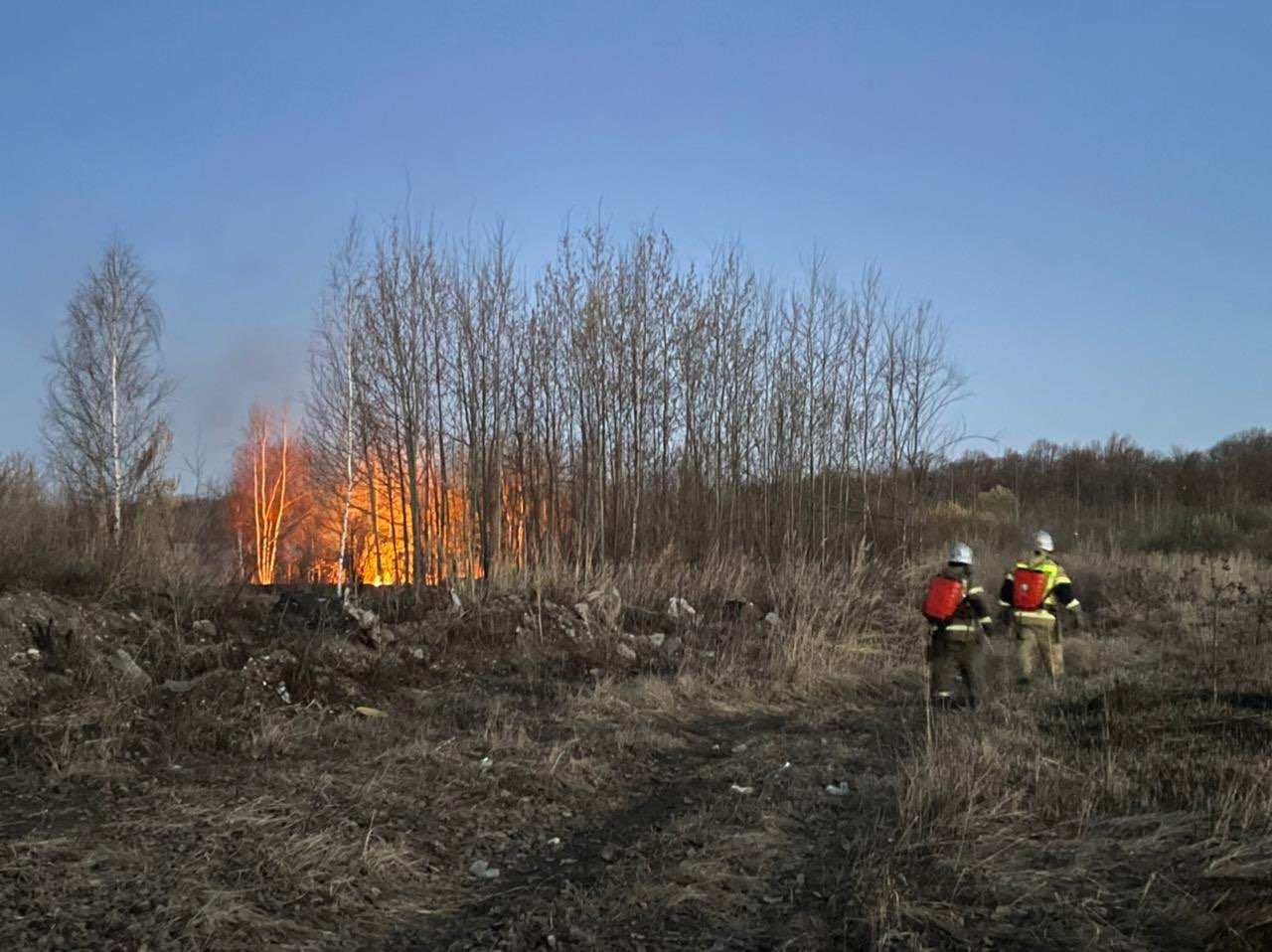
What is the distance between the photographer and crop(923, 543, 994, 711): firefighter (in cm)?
950

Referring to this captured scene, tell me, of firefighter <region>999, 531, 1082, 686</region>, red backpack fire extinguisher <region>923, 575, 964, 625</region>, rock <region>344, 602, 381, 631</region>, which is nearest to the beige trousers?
firefighter <region>999, 531, 1082, 686</region>

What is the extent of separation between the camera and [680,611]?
45.2 ft

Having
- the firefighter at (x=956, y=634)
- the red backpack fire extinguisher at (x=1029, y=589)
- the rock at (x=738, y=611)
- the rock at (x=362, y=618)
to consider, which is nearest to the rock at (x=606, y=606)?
the rock at (x=738, y=611)

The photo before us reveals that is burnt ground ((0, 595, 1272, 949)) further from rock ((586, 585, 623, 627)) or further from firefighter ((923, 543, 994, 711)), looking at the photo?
rock ((586, 585, 623, 627))

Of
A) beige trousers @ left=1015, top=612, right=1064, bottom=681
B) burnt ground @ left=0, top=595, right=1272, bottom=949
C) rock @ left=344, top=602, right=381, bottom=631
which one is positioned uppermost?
rock @ left=344, top=602, right=381, bottom=631

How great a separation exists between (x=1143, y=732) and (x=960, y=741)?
5.36 ft

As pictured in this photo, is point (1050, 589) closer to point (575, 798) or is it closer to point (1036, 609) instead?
point (1036, 609)

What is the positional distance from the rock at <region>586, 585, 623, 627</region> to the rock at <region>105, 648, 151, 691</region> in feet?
19.6

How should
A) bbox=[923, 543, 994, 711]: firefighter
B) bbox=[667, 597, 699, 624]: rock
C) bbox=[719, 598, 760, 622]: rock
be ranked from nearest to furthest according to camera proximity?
1. bbox=[923, 543, 994, 711]: firefighter
2. bbox=[667, 597, 699, 624]: rock
3. bbox=[719, 598, 760, 622]: rock

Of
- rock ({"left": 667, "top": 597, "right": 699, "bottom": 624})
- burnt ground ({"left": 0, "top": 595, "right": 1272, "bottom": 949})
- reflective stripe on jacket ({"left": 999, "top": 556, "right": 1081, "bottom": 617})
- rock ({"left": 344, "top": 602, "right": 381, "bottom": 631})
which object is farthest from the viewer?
rock ({"left": 667, "top": 597, "right": 699, "bottom": 624})

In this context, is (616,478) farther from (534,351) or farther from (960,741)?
(960,741)

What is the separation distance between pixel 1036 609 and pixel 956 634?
1.53m

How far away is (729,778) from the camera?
6.73 metres

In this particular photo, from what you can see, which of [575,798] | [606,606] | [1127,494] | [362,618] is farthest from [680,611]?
[1127,494]
